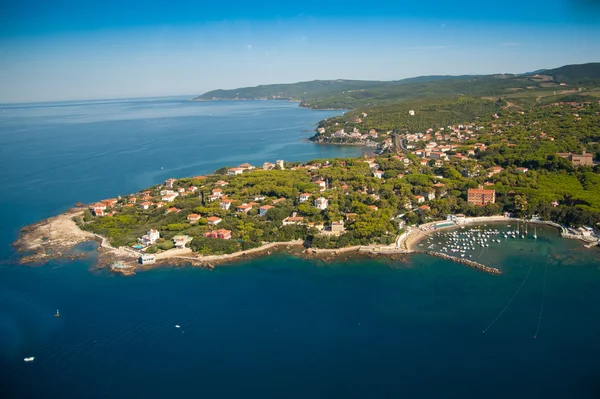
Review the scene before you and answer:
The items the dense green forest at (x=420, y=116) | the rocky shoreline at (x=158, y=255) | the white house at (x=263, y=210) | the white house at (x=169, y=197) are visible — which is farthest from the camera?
the dense green forest at (x=420, y=116)

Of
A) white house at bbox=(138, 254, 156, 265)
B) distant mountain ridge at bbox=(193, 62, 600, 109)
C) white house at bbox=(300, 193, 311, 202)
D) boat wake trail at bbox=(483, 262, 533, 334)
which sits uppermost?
distant mountain ridge at bbox=(193, 62, 600, 109)

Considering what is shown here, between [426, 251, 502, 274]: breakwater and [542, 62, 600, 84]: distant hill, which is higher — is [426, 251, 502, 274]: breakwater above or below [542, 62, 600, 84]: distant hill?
below

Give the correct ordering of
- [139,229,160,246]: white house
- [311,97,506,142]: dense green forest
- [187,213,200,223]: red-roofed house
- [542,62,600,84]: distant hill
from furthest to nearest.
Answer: [542,62,600,84]: distant hill → [311,97,506,142]: dense green forest → [187,213,200,223]: red-roofed house → [139,229,160,246]: white house

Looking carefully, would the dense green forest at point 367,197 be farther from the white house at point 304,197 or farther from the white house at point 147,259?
the white house at point 147,259

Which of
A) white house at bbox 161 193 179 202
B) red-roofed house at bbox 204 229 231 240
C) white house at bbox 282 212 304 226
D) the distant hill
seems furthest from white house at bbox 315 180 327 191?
the distant hill

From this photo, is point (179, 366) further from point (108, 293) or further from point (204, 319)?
point (108, 293)

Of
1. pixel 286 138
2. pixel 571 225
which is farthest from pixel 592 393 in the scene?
pixel 286 138

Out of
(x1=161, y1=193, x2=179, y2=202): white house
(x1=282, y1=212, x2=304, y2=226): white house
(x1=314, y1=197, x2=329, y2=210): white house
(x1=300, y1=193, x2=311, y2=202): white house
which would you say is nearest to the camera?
(x1=282, y1=212, x2=304, y2=226): white house

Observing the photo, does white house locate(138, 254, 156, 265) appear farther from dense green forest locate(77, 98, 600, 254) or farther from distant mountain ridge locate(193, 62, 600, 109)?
distant mountain ridge locate(193, 62, 600, 109)

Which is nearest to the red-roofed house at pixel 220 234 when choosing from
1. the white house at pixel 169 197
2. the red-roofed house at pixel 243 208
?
the red-roofed house at pixel 243 208
